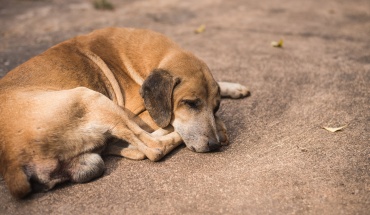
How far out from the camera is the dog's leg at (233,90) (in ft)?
18.4

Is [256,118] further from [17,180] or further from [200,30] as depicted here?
[200,30]

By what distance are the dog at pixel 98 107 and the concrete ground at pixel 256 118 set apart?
0.21 metres

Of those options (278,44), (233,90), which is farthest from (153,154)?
(278,44)

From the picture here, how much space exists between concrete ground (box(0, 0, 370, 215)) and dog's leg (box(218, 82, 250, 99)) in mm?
97

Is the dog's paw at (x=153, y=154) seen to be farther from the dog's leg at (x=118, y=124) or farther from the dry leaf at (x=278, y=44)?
the dry leaf at (x=278, y=44)

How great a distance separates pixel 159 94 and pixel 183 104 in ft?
0.96

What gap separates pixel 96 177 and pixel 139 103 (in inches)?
43.9

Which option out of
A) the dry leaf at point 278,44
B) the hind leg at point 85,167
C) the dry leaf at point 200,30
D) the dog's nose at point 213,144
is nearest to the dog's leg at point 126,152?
the hind leg at point 85,167

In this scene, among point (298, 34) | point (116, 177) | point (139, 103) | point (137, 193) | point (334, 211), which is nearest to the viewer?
point (334, 211)

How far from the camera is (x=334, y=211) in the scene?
3273 mm

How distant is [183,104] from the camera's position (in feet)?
14.0

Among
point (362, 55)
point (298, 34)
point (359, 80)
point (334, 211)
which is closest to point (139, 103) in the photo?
point (334, 211)

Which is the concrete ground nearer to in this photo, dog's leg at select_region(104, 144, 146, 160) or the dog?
dog's leg at select_region(104, 144, 146, 160)

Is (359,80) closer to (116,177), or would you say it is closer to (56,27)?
(116,177)
